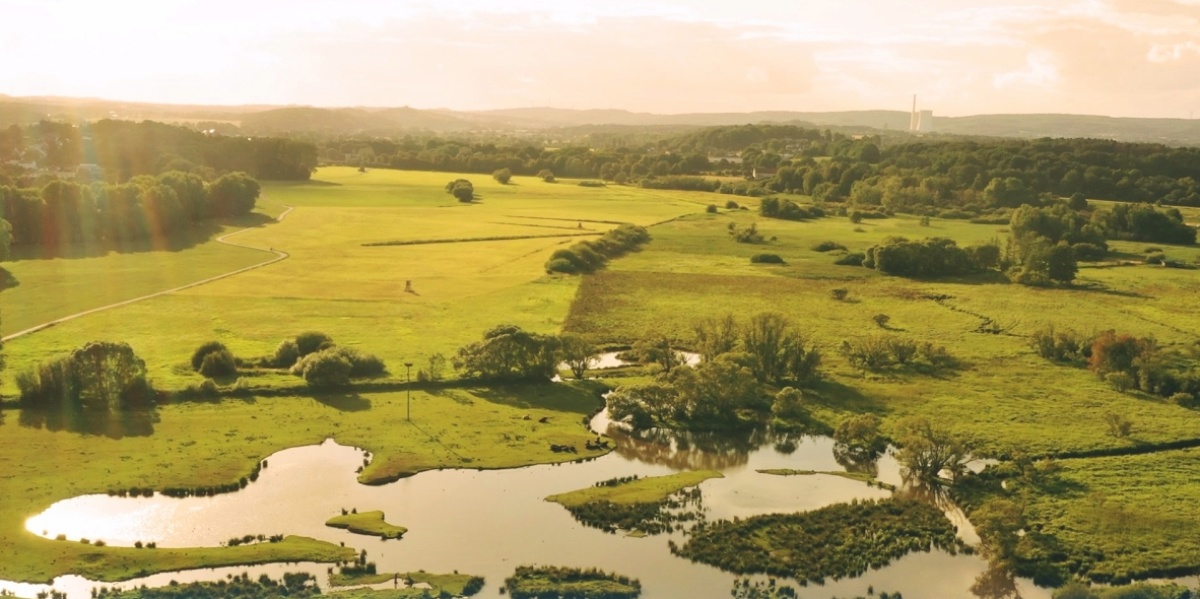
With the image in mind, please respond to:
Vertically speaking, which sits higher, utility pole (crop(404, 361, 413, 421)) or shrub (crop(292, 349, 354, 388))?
shrub (crop(292, 349, 354, 388))

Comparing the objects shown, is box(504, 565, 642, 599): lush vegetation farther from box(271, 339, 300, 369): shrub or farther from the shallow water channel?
box(271, 339, 300, 369): shrub

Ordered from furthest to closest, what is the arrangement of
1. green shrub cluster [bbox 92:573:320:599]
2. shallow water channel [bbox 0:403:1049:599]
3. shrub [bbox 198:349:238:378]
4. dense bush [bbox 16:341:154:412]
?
shrub [bbox 198:349:238:378] < dense bush [bbox 16:341:154:412] < shallow water channel [bbox 0:403:1049:599] < green shrub cluster [bbox 92:573:320:599]

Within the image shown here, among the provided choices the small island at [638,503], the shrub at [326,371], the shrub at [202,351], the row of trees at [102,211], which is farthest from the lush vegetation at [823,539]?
the row of trees at [102,211]

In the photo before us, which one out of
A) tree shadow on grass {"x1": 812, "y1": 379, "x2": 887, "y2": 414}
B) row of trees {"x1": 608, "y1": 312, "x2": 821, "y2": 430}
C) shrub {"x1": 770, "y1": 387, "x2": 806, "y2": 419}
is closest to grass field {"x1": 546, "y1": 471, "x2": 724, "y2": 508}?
row of trees {"x1": 608, "y1": 312, "x2": 821, "y2": 430}

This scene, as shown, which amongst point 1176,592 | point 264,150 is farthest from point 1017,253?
point 264,150

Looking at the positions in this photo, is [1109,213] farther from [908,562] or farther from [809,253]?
[908,562]

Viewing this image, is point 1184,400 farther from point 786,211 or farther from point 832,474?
point 786,211

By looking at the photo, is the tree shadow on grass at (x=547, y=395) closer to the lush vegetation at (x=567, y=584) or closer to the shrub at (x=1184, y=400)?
the lush vegetation at (x=567, y=584)
